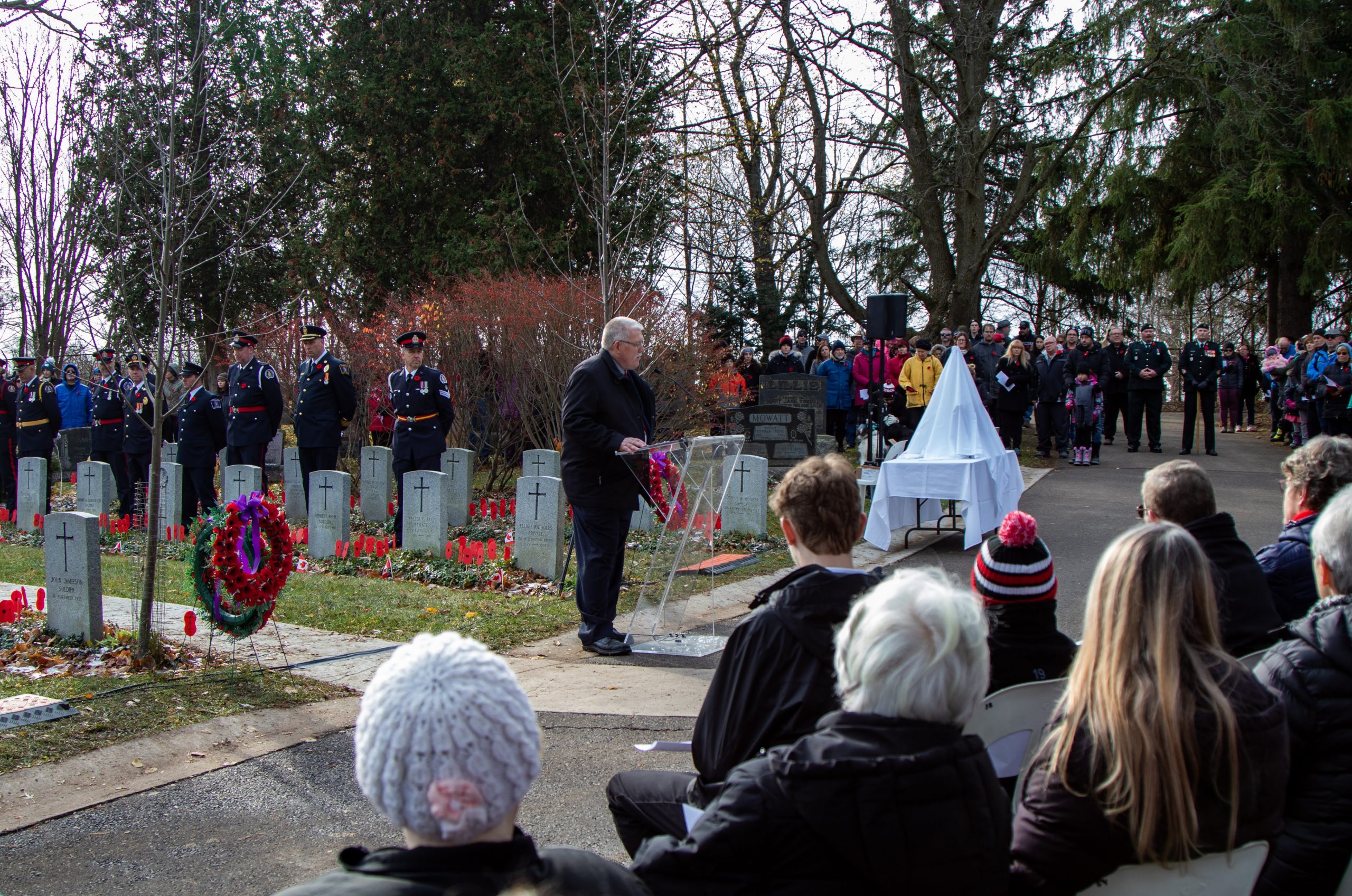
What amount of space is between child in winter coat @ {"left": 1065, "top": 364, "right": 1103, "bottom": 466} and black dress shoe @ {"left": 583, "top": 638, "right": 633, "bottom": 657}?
11.9 meters

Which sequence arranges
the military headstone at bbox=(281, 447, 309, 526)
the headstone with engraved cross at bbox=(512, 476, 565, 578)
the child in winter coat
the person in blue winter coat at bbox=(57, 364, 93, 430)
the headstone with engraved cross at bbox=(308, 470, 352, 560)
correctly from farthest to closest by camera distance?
the person in blue winter coat at bbox=(57, 364, 93, 430), the child in winter coat, the military headstone at bbox=(281, 447, 309, 526), the headstone with engraved cross at bbox=(308, 470, 352, 560), the headstone with engraved cross at bbox=(512, 476, 565, 578)

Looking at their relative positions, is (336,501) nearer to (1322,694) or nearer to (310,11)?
(1322,694)

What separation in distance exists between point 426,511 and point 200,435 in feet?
12.6

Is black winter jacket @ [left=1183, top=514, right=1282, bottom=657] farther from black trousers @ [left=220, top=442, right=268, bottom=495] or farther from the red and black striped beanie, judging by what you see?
black trousers @ [left=220, top=442, right=268, bottom=495]

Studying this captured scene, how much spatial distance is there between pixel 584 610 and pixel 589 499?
0.73m

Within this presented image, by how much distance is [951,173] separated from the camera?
73.5ft

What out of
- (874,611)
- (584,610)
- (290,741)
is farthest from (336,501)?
(874,611)

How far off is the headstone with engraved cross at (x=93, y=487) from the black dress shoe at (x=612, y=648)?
1001 centimetres

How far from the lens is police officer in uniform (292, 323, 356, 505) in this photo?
38.9 ft

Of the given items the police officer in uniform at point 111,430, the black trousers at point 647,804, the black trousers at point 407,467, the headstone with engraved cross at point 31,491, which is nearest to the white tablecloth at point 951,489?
the black trousers at point 407,467

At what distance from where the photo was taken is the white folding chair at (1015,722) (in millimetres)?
2891

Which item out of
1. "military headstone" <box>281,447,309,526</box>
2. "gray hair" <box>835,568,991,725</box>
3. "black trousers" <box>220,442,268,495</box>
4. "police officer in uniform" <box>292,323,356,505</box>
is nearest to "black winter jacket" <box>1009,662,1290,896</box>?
"gray hair" <box>835,568,991,725</box>

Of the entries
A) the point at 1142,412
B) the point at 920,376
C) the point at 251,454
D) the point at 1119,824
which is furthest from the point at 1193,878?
the point at 1142,412

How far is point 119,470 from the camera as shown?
53.1ft
